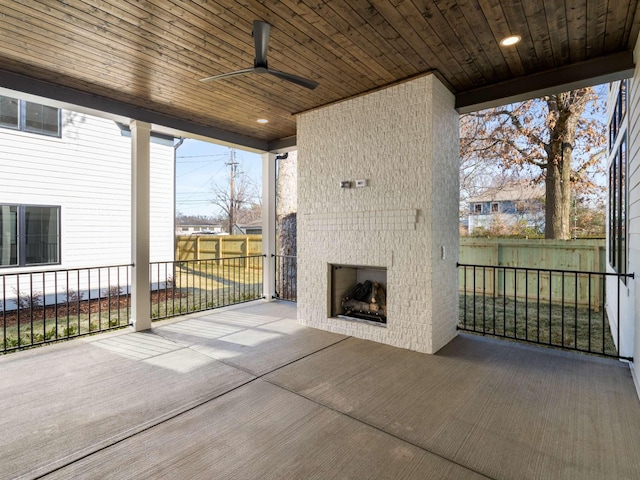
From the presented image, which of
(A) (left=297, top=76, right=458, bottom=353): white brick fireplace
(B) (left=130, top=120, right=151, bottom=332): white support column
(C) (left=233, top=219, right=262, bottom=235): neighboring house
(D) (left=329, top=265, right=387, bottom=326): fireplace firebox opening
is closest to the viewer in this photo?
(A) (left=297, top=76, right=458, bottom=353): white brick fireplace

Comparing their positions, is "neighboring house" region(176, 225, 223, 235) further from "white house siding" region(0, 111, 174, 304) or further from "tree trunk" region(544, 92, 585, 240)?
"tree trunk" region(544, 92, 585, 240)

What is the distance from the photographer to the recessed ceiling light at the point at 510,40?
283 centimetres

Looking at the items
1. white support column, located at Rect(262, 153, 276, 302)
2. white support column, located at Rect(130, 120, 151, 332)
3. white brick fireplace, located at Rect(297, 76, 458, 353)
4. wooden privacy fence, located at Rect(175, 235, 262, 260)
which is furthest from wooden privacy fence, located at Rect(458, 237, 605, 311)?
wooden privacy fence, located at Rect(175, 235, 262, 260)

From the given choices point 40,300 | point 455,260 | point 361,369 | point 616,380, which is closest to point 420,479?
point 361,369

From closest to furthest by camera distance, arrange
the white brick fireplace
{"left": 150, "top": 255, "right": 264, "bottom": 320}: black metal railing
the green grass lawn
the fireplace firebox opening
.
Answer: the white brick fireplace → the green grass lawn → the fireplace firebox opening → {"left": 150, "top": 255, "right": 264, "bottom": 320}: black metal railing

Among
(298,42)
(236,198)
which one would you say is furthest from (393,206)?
(236,198)

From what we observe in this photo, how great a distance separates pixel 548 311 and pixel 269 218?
5253 millimetres

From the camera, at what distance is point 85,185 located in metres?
6.55

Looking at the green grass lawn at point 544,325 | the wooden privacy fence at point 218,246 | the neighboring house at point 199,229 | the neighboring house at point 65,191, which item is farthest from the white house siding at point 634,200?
the neighboring house at point 199,229

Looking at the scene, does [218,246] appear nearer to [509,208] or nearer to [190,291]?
[190,291]

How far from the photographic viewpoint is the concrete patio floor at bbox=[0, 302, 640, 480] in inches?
73.4

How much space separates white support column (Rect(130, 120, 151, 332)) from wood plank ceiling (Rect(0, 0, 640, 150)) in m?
0.57

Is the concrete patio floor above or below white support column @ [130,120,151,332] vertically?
below

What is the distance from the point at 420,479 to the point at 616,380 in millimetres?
2344
